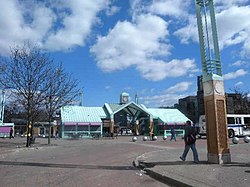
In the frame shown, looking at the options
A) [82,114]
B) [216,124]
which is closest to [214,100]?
[216,124]

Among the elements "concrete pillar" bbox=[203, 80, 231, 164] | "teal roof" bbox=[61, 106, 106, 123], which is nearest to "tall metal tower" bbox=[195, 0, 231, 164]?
"concrete pillar" bbox=[203, 80, 231, 164]

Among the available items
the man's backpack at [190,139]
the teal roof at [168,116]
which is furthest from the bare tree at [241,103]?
the man's backpack at [190,139]

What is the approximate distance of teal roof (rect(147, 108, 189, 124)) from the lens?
5706 centimetres

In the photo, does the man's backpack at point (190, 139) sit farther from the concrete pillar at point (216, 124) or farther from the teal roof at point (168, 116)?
the teal roof at point (168, 116)

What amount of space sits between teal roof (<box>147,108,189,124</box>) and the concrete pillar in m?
44.7

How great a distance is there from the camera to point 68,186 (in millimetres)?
8297

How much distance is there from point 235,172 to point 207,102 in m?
3.48

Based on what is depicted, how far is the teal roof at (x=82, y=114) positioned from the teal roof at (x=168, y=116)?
10.2m

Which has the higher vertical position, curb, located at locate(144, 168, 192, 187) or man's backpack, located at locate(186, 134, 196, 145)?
man's backpack, located at locate(186, 134, 196, 145)

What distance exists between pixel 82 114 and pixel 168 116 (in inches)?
653

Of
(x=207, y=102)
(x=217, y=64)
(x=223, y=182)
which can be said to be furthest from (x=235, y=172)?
(x=217, y=64)

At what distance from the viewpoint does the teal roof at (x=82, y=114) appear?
50934 mm

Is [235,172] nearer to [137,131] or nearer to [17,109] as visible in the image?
[17,109]

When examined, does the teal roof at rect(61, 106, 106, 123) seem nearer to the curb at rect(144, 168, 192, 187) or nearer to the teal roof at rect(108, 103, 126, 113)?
the teal roof at rect(108, 103, 126, 113)
